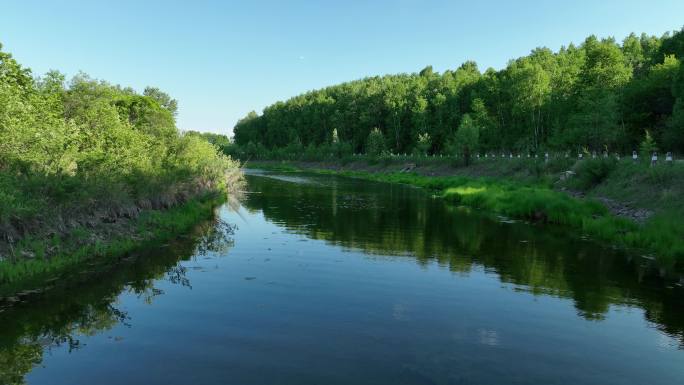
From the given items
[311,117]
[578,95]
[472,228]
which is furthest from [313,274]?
[311,117]

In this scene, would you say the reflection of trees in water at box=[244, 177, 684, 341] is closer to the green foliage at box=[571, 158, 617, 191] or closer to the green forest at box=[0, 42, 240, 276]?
the green forest at box=[0, 42, 240, 276]

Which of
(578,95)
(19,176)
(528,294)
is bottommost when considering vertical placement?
(528,294)

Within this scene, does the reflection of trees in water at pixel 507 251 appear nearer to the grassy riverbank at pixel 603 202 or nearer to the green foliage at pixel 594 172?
the grassy riverbank at pixel 603 202

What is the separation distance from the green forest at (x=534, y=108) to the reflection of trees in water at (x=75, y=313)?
1966 inches

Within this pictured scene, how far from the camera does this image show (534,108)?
94.8 metres

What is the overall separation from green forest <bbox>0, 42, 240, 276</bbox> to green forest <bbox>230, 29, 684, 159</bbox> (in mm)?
49036

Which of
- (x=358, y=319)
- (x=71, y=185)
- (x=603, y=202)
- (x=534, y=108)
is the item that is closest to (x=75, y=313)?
(x=71, y=185)

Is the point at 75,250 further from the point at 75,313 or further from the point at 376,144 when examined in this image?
the point at 376,144

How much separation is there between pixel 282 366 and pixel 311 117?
188 meters

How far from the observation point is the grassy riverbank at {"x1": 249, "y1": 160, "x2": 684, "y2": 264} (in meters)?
24.8

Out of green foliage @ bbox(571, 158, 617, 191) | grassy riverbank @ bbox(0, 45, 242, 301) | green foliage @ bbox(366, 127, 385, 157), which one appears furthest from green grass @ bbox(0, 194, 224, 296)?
green foliage @ bbox(366, 127, 385, 157)

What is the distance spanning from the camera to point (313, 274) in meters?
20.0

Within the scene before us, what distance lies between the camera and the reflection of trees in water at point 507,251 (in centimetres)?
1697

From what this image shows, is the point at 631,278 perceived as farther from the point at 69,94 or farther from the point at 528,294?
the point at 69,94
